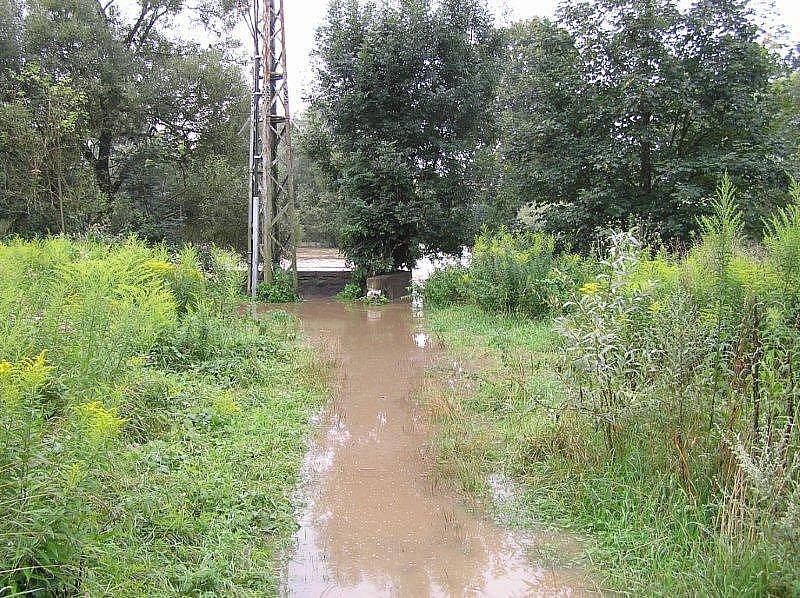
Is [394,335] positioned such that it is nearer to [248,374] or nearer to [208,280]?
[208,280]

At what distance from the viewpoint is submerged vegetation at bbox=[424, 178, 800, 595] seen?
2.83 metres

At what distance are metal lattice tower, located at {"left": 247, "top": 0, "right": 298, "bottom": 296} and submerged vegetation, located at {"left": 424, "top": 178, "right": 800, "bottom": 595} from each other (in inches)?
353

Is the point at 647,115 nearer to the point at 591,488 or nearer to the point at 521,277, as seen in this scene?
the point at 521,277

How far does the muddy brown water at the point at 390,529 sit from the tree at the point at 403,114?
806cm

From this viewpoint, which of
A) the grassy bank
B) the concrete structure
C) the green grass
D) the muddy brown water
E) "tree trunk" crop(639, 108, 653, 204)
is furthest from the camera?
the concrete structure

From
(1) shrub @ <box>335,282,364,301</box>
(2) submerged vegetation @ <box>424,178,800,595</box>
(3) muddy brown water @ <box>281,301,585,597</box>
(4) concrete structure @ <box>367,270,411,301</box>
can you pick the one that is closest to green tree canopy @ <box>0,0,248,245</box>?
(1) shrub @ <box>335,282,364,301</box>

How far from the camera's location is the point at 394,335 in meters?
10.1

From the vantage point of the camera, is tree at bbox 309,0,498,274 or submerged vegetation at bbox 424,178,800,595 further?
tree at bbox 309,0,498,274

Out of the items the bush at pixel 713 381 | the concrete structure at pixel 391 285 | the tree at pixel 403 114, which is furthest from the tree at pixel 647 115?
the bush at pixel 713 381

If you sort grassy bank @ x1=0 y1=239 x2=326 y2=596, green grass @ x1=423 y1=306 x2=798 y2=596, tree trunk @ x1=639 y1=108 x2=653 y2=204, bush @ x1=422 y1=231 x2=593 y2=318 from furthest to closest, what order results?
tree trunk @ x1=639 y1=108 x2=653 y2=204 → bush @ x1=422 y1=231 x2=593 y2=318 → green grass @ x1=423 y1=306 x2=798 y2=596 → grassy bank @ x1=0 y1=239 x2=326 y2=596

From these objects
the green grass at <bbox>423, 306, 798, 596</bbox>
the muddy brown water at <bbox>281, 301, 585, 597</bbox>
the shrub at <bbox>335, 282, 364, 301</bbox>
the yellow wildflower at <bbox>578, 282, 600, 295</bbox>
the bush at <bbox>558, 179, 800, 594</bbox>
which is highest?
the yellow wildflower at <bbox>578, 282, 600, 295</bbox>

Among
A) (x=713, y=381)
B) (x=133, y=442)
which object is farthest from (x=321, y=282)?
(x=713, y=381)

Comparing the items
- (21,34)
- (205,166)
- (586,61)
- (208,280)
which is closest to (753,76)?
(586,61)

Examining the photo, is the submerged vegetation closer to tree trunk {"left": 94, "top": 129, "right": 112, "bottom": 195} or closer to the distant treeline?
the distant treeline
